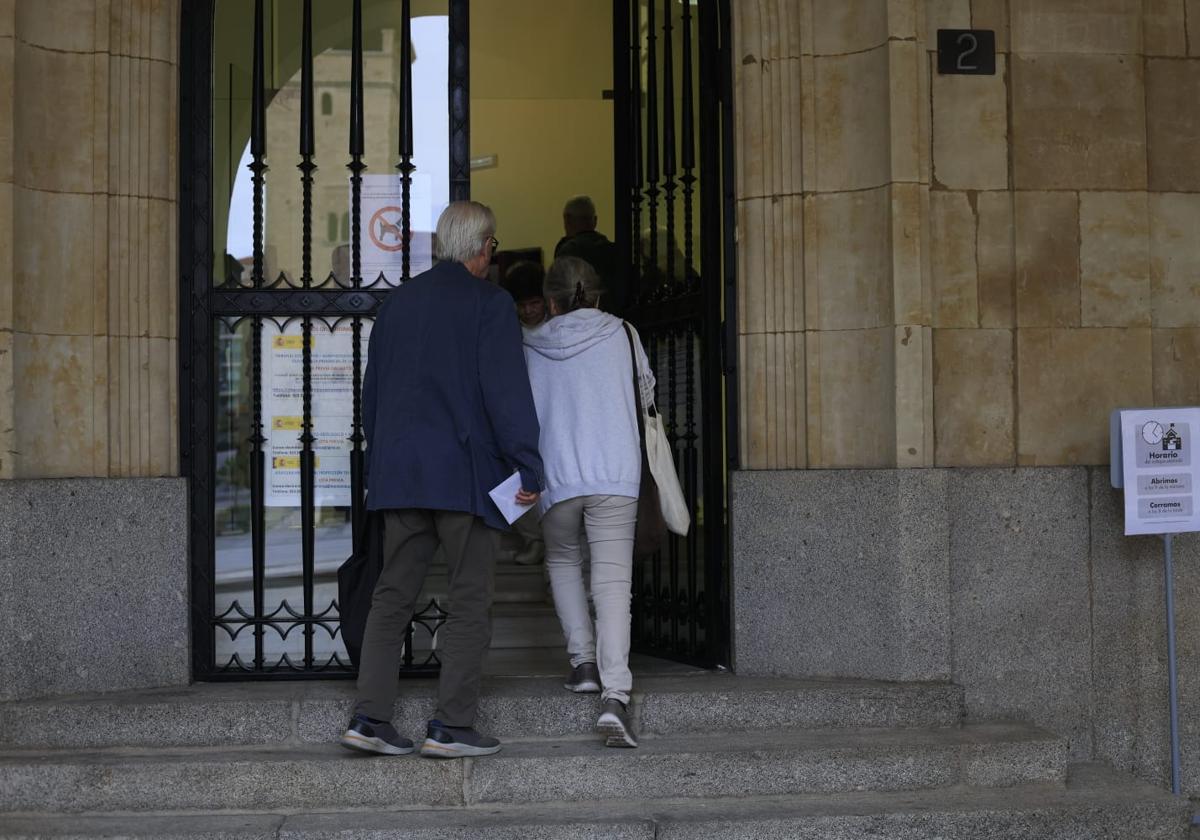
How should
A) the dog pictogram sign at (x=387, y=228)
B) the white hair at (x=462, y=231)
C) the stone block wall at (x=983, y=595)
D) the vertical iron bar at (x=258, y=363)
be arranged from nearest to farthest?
the white hair at (x=462, y=231), the stone block wall at (x=983, y=595), the vertical iron bar at (x=258, y=363), the dog pictogram sign at (x=387, y=228)

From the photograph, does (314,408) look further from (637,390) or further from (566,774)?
(566,774)

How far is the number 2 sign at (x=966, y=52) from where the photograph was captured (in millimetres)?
6594

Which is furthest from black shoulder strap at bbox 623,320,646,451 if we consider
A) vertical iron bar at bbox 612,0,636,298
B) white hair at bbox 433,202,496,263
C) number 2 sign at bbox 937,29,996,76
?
number 2 sign at bbox 937,29,996,76

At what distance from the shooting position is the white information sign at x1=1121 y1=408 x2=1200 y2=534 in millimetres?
6195

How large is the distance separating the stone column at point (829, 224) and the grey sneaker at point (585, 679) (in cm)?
127

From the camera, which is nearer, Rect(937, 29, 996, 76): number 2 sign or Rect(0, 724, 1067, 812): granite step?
Rect(0, 724, 1067, 812): granite step

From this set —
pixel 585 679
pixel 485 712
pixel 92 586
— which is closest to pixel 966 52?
pixel 585 679

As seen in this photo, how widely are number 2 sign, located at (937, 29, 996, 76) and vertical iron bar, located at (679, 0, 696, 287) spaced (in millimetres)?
1180

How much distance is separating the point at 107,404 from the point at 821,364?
316cm

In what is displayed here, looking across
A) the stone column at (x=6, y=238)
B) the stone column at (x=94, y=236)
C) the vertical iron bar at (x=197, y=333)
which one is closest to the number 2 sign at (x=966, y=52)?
the vertical iron bar at (x=197, y=333)

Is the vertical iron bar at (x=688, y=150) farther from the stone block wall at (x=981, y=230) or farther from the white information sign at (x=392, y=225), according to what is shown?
the white information sign at (x=392, y=225)

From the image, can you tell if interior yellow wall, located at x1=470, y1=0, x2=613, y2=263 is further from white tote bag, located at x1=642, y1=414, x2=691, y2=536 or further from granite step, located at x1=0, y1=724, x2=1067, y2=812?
granite step, located at x1=0, y1=724, x2=1067, y2=812

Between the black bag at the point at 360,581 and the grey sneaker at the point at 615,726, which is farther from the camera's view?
the black bag at the point at 360,581

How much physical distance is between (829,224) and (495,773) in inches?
113
